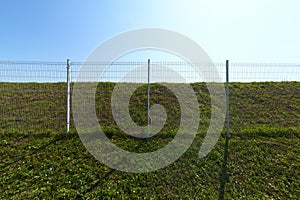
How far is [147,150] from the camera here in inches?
185

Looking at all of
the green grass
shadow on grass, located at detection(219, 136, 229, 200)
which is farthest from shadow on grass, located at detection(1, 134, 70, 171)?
shadow on grass, located at detection(219, 136, 229, 200)

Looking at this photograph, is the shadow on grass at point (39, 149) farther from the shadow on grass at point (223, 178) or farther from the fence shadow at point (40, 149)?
the shadow on grass at point (223, 178)

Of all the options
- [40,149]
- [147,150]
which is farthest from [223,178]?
[40,149]

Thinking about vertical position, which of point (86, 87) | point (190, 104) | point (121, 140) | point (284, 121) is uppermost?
point (86, 87)

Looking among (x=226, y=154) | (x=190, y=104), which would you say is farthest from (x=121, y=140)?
(x=190, y=104)

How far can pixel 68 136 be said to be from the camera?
5.29m

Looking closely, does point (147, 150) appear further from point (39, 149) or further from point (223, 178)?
point (39, 149)

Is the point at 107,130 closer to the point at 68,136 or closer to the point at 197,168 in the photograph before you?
the point at 68,136

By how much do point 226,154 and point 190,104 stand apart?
3.14 m

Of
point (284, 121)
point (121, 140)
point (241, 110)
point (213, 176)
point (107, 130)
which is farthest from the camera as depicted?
point (241, 110)

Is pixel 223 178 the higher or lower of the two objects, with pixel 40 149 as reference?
lower

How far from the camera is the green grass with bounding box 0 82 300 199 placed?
11.8 ft

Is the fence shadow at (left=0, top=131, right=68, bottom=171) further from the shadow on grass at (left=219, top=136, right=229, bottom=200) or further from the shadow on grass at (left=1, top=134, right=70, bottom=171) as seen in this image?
the shadow on grass at (left=219, top=136, right=229, bottom=200)

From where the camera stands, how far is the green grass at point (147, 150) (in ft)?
11.8
